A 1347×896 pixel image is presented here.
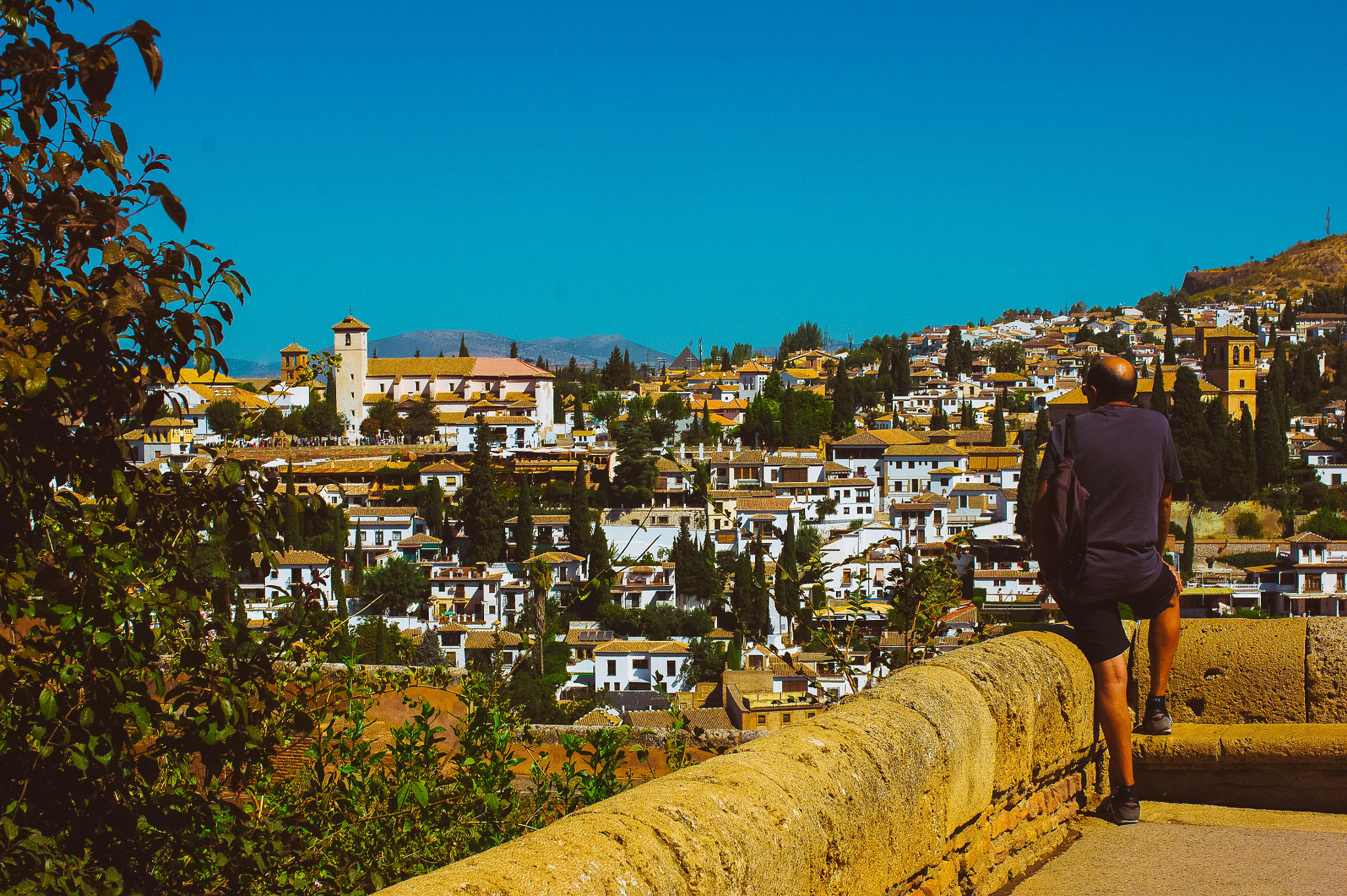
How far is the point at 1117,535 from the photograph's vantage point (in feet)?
9.92

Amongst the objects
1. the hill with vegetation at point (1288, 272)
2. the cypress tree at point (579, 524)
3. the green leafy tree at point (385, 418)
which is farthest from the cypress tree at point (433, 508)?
the hill with vegetation at point (1288, 272)

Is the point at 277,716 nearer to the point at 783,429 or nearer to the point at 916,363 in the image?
the point at 783,429

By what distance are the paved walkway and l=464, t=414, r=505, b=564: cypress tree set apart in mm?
39486

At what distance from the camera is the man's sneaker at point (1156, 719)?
3258 millimetres

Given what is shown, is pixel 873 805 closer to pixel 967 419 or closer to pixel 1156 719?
pixel 1156 719

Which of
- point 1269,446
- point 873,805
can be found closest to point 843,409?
point 1269,446

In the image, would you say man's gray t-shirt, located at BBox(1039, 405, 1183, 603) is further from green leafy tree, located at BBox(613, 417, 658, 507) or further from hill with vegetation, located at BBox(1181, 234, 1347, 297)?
hill with vegetation, located at BBox(1181, 234, 1347, 297)

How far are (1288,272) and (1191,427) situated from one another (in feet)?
373

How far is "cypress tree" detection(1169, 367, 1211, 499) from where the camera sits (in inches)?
1793

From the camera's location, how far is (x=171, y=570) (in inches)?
107

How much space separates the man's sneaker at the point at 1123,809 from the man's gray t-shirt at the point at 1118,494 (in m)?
0.52

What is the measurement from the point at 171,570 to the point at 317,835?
2.70 feet

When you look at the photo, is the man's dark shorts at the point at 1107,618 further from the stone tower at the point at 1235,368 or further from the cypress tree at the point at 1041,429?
the stone tower at the point at 1235,368

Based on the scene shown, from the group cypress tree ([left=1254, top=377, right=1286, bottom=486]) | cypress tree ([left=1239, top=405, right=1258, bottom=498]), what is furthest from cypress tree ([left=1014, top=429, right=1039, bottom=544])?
cypress tree ([left=1254, top=377, right=1286, bottom=486])
